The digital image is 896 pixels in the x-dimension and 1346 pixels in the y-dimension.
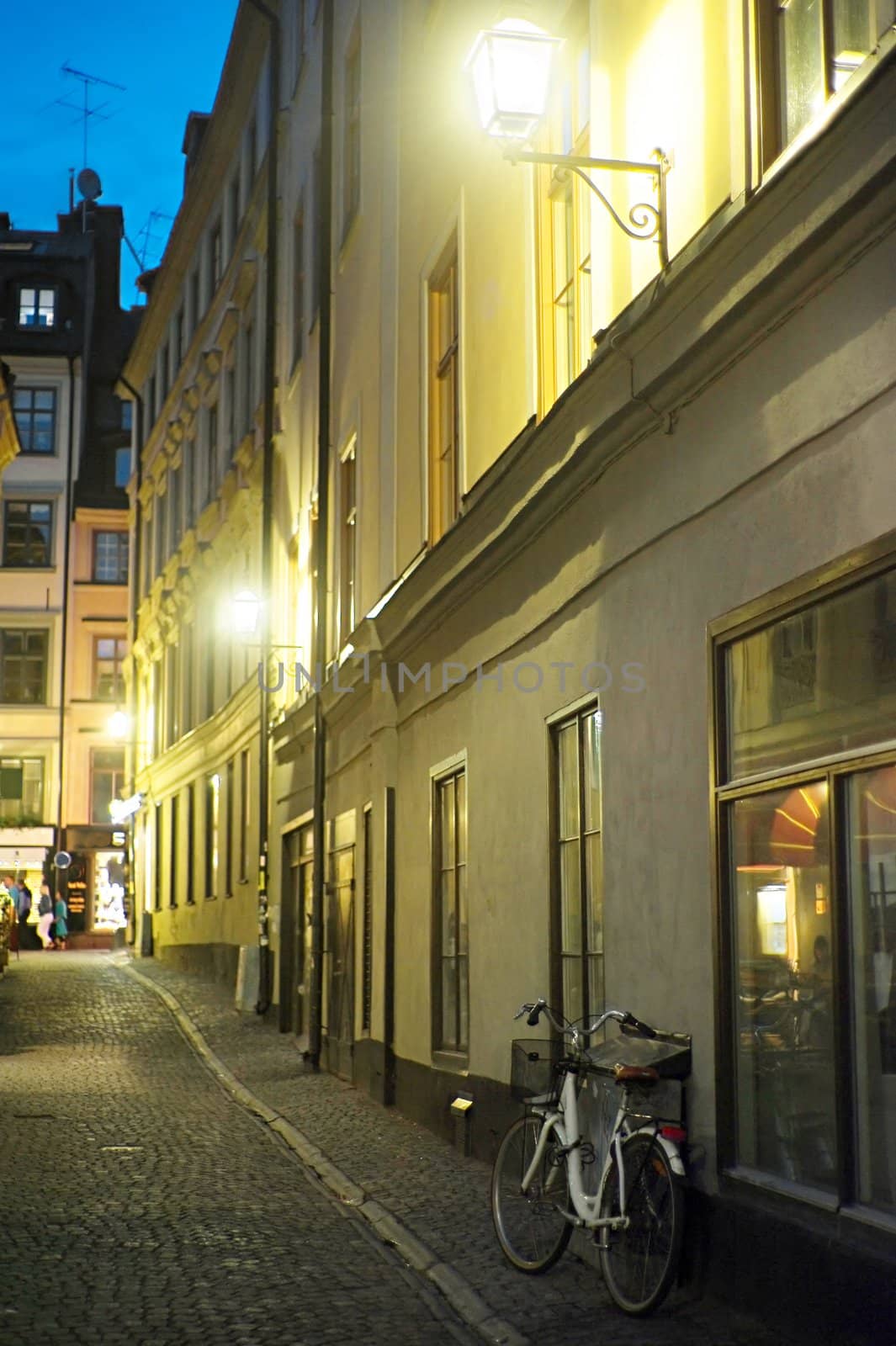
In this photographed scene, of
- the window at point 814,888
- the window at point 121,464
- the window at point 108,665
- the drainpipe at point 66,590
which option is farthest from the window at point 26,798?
the window at point 814,888

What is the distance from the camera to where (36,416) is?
56875 millimetres

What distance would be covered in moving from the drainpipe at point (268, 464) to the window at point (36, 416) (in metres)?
29.8

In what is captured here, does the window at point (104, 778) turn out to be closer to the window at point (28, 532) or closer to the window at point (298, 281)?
the window at point (28, 532)

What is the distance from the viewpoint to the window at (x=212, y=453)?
34781 mm

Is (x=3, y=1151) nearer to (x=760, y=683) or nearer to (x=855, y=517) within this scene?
(x=760, y=683)

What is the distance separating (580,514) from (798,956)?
371cm

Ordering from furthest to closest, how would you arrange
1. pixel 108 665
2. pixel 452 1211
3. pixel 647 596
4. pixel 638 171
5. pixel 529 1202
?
pixel 108 665 < pixel 452 1211 < pixel 647 596 < pixel 638 171 < pixel 529 1202

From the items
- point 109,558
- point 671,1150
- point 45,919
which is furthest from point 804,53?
point 109,558

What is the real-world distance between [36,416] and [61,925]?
16.5 meters

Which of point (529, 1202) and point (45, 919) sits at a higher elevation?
point (45, 919)

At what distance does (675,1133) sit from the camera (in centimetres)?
776

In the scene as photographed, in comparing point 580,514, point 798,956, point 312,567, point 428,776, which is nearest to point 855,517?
point 798,956

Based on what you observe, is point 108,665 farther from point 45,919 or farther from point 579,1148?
point 579,1148

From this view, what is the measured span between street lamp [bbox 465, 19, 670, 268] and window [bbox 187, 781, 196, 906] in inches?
1115
